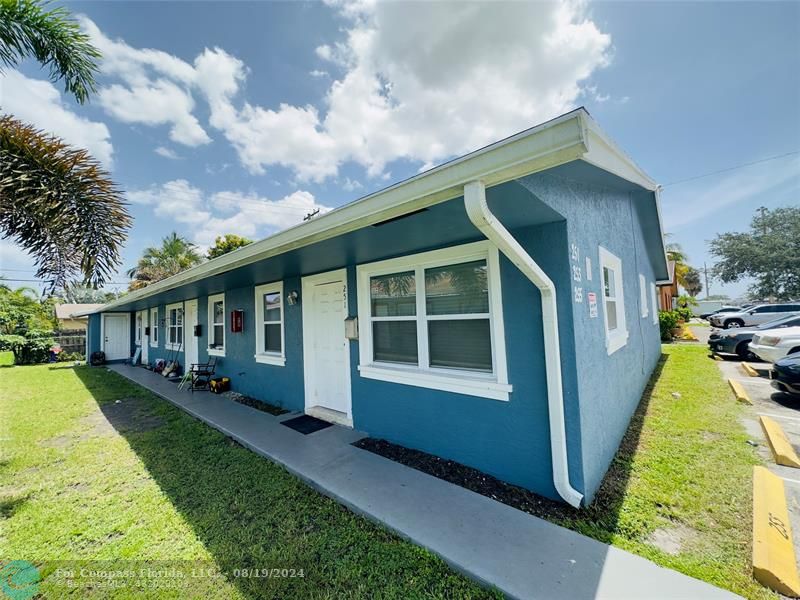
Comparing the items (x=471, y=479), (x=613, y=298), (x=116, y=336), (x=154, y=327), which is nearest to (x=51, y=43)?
(x=471, y=479)

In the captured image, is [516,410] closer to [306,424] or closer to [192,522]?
[192,522]

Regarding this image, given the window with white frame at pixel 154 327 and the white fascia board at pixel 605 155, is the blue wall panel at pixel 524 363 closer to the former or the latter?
the white fascia board at pixel 605 155

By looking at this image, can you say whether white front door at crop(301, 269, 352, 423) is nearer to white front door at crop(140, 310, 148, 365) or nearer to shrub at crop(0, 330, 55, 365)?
white front door at crop(140, 310, 148, 365)

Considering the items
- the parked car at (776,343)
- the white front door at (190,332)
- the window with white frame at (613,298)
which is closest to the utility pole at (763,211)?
the parked car at (776,343)

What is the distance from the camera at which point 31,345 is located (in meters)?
16.4

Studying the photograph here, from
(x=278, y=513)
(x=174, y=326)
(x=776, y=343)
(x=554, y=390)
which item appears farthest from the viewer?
(x=174, y=326)

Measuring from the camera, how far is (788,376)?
5750 mm

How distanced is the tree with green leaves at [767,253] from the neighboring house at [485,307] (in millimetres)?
36896

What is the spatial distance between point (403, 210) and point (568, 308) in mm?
1742

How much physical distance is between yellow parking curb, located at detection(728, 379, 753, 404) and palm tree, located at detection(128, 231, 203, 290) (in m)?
26.7

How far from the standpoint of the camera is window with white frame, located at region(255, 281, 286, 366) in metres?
6.57

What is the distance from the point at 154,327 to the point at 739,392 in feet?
59.1

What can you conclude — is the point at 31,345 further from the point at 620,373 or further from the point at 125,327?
the point at 620,373

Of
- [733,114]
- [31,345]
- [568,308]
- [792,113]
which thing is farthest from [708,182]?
[31,345]
